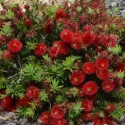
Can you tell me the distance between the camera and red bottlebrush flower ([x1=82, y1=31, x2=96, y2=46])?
4.19 metres

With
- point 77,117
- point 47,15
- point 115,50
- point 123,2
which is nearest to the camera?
point 115,50

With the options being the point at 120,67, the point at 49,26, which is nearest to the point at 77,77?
the point at 120,67

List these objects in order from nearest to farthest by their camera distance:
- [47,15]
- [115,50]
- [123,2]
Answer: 1. [115,50]
2. [47,15]
3. [123,2]

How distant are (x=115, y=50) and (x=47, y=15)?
97cm

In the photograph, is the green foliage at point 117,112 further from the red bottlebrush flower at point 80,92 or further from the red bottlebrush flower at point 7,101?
the red bottlebrush flower at point 7,101

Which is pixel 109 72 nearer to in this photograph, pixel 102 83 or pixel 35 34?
pixel 102 83

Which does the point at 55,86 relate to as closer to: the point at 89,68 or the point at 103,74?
the point at 89,68

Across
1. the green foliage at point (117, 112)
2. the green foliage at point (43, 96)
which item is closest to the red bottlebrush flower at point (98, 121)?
the green foliage at point (117, 112)

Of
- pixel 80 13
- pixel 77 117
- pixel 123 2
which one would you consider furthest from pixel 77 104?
pixel 123 2

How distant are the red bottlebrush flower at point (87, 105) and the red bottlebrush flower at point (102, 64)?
363mm

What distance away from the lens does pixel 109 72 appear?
4.10 meters

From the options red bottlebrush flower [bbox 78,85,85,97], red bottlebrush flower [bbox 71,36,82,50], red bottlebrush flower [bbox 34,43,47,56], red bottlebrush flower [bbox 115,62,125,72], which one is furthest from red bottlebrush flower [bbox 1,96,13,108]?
red bottlebrush flower [bbox 115,62,125,72]

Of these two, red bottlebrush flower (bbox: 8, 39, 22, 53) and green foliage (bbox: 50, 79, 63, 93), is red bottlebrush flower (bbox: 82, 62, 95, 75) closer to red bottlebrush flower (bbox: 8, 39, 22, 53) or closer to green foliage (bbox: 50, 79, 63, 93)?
green foliage (bbox: 50, 79, 63, 93)

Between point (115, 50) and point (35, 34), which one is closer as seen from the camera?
point (115, 50)
